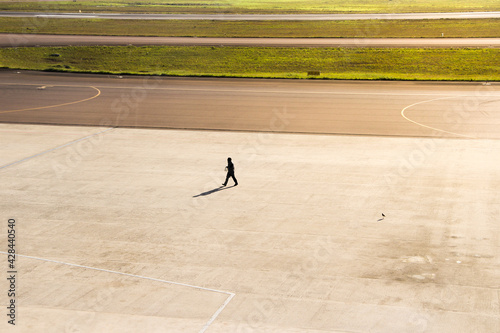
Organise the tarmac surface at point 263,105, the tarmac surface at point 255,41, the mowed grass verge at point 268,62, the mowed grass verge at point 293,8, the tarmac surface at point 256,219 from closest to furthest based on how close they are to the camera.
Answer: the tarmac surface at point 256,219
the tarmac surface at point 263,105
the mowed grass verge at point 268,62
the tarmac surface at point 255,41
the mowed grass verge at point 293,8

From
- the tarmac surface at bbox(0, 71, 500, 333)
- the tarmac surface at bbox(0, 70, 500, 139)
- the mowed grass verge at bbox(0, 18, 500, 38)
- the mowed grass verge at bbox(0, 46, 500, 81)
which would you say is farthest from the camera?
the mowed grass verge at bbox(0, 18, 500, 38)

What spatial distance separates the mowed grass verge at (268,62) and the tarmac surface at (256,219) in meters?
17.3

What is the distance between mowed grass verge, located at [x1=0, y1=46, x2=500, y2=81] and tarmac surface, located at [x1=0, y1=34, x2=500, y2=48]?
4573 millimetres

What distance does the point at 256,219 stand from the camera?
26500 millimetres

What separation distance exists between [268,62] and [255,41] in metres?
15.8

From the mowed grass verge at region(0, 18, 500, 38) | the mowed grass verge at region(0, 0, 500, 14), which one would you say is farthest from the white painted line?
the mowed grass verge at region(0, 0, 500, 14)

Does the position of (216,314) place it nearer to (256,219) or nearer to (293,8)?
(256,219)

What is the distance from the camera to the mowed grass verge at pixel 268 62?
67.1m

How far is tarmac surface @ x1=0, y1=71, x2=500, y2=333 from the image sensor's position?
746 inches

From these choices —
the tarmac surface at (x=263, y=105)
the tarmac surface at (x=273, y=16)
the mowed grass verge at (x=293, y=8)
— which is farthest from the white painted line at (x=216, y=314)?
the mowed grass verge at (x=293, y=8)

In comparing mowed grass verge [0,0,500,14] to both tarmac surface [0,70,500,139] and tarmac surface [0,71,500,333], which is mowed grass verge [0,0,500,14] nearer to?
tarmac surface [0,70,500,139]

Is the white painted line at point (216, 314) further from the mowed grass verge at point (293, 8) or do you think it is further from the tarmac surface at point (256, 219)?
the mowed grass verge at point (293, 8)

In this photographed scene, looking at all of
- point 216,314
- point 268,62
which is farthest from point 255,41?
point 216,314

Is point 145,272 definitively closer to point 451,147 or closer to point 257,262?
point 257,262
